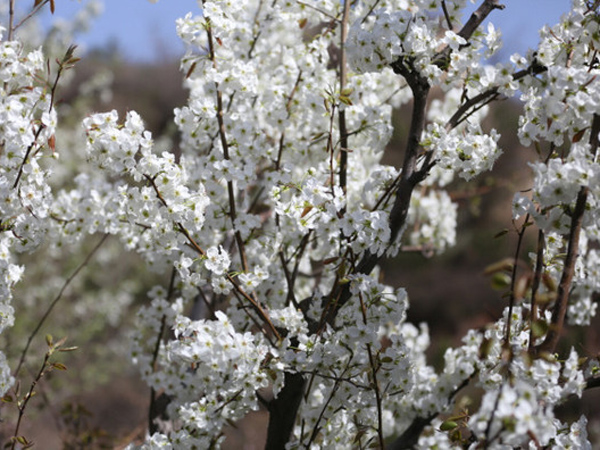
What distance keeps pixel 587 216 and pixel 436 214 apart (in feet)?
6.41

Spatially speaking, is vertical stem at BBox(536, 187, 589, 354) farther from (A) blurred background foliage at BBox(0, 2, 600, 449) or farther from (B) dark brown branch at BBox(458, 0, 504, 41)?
(A) blurred background foliage at BBox(0, 2, 600, 449)

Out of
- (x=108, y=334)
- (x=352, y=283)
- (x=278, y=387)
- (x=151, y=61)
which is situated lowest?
(x=278, y=387)

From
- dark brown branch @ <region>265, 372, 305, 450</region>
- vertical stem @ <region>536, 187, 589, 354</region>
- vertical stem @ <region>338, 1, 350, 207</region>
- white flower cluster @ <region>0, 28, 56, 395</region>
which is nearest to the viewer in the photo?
vertical stem @ <region>536, 187, 589, 354</region>

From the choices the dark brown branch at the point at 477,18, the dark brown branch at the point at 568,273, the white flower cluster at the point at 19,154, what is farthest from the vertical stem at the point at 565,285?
the white flower cluster at the point at 19,154

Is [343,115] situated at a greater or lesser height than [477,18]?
lesser

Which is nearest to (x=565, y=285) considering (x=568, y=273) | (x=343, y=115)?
(x=568, y=273)

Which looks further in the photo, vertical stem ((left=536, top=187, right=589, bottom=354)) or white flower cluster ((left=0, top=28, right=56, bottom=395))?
white flower cluster ((left=0, top=28, right=56, bottom=395))

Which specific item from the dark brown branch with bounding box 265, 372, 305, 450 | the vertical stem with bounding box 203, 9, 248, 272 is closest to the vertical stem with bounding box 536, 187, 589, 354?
the dark brown branch with bounding box 265, 372, 305, 450

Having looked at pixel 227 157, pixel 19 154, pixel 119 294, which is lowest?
pixel 19 154

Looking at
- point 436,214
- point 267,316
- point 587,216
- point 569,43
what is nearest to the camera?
point 587,216

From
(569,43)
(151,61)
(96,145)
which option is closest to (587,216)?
(569,43)

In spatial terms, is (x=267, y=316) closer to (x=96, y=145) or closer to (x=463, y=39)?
(x=96, y=145)

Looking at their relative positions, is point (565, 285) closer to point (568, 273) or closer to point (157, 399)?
point (568, 273)

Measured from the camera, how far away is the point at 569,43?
199 centimetres
